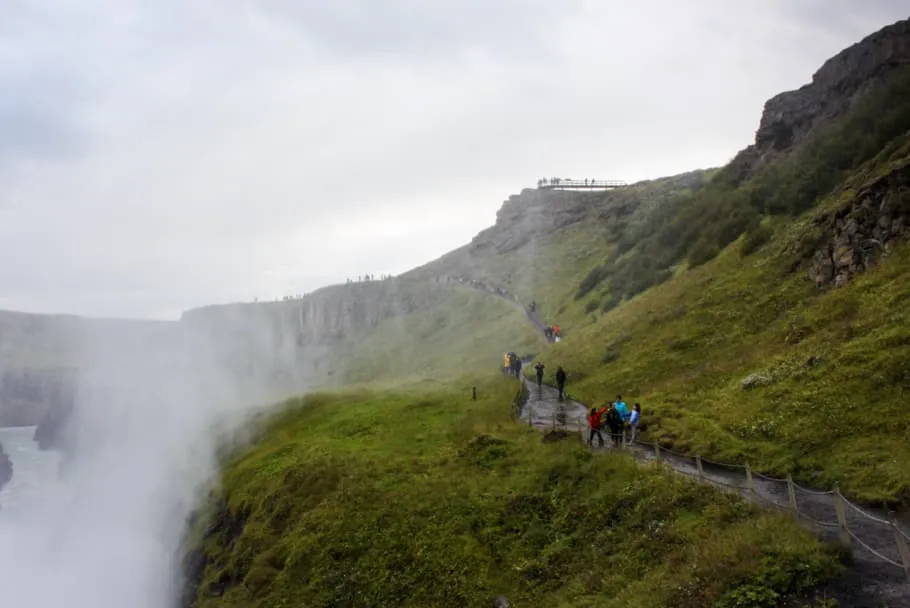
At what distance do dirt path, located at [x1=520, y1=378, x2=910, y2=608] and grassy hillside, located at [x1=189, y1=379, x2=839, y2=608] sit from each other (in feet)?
1.90

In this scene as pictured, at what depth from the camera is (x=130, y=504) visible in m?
52.7

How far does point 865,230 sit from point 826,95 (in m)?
27.8

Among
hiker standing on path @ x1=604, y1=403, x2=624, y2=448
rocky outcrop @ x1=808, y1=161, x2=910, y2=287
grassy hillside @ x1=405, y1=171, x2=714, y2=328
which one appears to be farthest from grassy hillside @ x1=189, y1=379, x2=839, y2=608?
grassy hillside @ x1=405, y1=171, x2=714, y2=328

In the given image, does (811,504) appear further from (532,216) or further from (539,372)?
(532,216)

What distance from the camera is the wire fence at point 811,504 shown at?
13484mm

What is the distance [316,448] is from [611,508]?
1698 cm

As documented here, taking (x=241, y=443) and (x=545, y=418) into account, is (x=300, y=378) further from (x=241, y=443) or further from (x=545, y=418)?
(x=545, y=418)

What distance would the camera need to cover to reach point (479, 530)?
21141 millimetres

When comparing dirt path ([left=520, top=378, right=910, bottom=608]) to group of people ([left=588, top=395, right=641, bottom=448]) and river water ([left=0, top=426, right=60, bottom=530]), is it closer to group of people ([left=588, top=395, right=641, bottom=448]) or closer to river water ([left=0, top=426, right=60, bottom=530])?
group of people ([left=588, top=395, right=641, bottom=448])

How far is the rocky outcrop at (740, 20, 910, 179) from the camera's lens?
4622 cm

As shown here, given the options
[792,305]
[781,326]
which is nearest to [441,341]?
[792,305]

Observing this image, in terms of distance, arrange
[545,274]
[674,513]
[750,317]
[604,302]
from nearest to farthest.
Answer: [674,513]
[750,317]
[604,302]
[545,274]

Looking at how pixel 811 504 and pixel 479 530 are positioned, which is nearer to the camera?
pixel 811 504

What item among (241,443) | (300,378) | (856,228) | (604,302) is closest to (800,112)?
(604,302)
